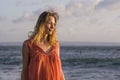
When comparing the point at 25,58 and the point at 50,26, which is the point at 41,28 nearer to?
the point at 50,26

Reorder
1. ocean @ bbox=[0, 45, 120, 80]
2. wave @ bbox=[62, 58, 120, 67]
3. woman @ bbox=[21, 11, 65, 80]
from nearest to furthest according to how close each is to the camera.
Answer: woman @ bbox=[21, 11, 65, 80]
ocean @ bbox=[0, 45, 120, 80]
wave @ bbox=[62, 58, 120, 67]

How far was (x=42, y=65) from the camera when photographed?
458 centimetres

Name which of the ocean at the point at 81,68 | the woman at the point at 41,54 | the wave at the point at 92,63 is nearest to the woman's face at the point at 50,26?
the woman at the point at 41,54

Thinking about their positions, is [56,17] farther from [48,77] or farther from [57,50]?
[48,77]

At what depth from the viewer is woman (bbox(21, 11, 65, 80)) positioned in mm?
4578

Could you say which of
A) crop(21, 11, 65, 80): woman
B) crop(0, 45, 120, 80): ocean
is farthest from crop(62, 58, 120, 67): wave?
crop(21, 11, 65, 80): woman

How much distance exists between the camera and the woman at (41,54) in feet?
15.0

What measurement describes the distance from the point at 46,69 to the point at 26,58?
0.25m

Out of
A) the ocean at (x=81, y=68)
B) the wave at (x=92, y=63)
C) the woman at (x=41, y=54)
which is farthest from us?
the wave at (x=92, y=63)

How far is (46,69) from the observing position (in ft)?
15.0

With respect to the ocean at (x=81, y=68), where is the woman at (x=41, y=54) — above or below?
above

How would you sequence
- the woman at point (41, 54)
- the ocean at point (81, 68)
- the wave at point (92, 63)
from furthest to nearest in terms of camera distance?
the wave at point (92, 63), the ocean at point (81, 68), the woman at point (41, 54)

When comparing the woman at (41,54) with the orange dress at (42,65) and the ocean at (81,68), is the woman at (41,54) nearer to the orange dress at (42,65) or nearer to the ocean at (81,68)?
the orange dress at (42,65)

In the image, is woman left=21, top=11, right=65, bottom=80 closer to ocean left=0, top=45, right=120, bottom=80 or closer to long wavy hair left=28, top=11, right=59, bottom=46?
long wavy hair left=28, top=11, right=59, bottom=46
